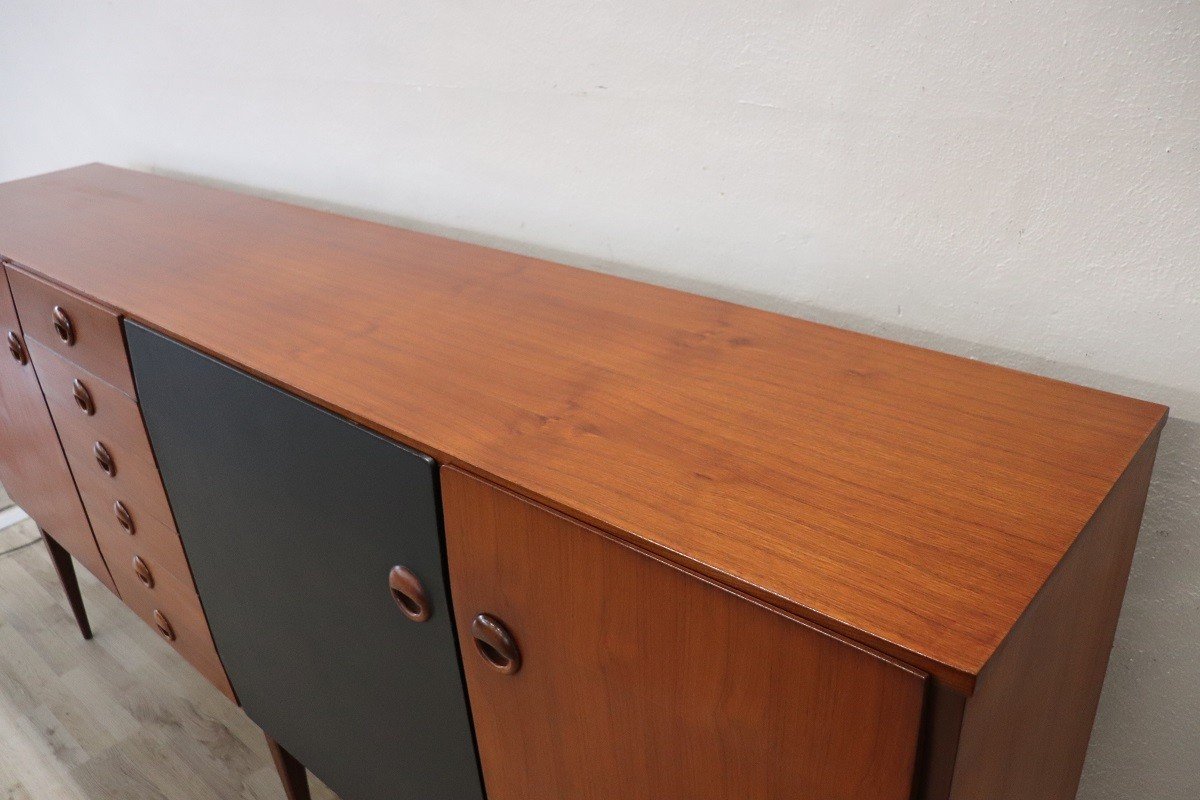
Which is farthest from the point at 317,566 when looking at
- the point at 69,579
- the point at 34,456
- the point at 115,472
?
the point at 69,579

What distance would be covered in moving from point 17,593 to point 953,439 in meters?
2.10

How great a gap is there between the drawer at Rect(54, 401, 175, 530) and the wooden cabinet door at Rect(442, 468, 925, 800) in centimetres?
60

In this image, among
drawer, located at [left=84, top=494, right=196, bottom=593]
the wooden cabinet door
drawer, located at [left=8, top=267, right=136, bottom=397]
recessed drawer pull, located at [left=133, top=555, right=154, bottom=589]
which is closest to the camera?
the wooden cabinet door

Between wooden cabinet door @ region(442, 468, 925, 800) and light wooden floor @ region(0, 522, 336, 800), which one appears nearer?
wooden cabinet door @ region(442, 468, 925, 800)

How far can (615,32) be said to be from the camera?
1026 mm

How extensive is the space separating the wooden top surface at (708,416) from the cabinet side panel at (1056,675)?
34mm

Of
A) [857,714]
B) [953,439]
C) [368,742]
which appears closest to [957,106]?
[953,439]

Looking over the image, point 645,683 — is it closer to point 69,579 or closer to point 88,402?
point 88,402

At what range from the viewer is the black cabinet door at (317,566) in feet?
2.71

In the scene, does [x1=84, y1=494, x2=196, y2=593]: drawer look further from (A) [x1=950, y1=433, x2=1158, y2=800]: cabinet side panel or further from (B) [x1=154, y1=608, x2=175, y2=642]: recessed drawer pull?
(A) [x1=950, y1=433, x2=1158, y2=800]: cabinet side panel

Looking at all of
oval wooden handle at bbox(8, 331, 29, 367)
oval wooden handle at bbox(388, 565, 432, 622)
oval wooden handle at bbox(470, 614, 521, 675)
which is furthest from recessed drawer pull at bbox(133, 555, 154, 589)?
oval wooden handle at bbox(470, 614, 521, 675)

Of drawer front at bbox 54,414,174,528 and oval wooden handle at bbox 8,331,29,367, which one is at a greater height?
oval wooden handle at bbox 8,331,29,367

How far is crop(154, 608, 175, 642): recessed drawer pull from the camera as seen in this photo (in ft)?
4.54

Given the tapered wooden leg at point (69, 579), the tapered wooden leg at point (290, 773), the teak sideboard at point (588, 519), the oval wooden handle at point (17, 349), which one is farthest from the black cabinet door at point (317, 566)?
the tapered wooden leg at point (69, 579)
